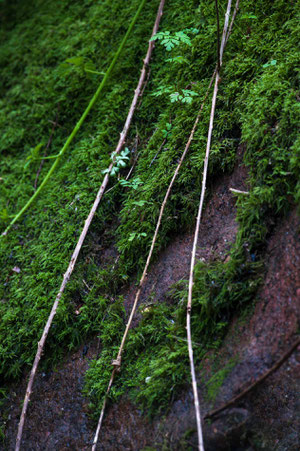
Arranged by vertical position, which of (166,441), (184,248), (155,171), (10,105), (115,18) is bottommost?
(166,441)

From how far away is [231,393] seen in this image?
1.93m

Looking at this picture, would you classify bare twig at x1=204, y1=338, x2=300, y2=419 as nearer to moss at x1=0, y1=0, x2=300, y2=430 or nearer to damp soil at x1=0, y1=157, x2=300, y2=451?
damp soil at x1=0, y1=157, x2=300, y2=451

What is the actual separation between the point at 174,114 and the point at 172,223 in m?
0.93

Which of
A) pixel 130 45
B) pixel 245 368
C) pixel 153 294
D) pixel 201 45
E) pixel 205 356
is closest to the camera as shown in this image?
pixel 245 368

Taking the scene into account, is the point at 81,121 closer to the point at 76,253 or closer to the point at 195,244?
the point at 76,253

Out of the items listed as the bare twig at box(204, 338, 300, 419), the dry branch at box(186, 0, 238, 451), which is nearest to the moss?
the dry branch at box(186, 0, 238, 451)

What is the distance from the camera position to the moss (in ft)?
7.12

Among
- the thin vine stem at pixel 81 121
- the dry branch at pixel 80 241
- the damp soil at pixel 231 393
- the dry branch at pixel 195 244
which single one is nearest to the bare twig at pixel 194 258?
the dry branch at pixel 195 244

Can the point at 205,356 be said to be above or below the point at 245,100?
below

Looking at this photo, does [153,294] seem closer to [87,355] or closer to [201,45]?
[87,355]

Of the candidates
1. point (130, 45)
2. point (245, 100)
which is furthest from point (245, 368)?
point (130, 45)

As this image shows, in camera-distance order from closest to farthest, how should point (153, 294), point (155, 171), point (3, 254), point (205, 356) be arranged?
point (205, 356), point (153, 294), point (155, 171), point (3, 254)

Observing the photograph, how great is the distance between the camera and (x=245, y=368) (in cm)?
196

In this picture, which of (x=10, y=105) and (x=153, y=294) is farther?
(x=10, y=105)
